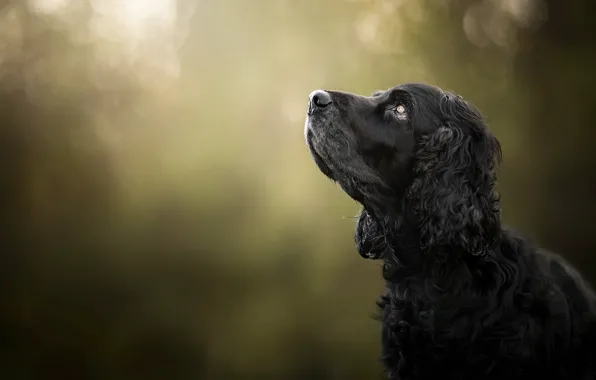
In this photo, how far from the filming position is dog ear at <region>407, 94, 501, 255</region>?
208 centimetres

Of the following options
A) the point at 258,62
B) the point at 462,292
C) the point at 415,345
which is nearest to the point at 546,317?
the point at 462,292

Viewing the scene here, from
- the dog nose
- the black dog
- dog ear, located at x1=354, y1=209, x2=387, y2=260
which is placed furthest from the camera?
dog ear, located at x1=354, y1=209, x2=387, y2=260

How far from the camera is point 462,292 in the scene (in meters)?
2.14

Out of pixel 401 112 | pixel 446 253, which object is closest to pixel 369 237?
pixel 446 253

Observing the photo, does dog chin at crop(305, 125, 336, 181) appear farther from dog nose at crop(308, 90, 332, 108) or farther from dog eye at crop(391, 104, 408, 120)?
dog eye at crop(391, 104, 408, 120)

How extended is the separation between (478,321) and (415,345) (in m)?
0.23

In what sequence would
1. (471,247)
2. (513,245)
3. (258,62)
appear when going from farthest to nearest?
(258,62), (513,245), (471,247)

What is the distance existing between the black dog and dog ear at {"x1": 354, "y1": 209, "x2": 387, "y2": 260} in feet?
0.22

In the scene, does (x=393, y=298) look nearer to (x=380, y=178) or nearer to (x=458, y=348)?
(x=458, y=348)

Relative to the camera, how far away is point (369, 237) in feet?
8.07

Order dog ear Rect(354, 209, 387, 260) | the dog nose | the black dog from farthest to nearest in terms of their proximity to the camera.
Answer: dog ear Rect(354, 209, 387, 260) → the dog nose → the black dog

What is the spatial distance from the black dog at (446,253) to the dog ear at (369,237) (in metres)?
0.07

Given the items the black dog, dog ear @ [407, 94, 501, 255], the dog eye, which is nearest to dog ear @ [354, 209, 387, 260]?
the black dog

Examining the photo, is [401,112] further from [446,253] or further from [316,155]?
[446,253]
